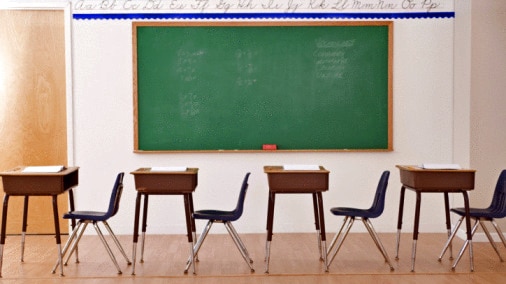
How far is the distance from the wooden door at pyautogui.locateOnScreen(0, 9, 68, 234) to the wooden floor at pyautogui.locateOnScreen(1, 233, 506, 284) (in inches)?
38.0

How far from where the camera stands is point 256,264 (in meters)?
6.32

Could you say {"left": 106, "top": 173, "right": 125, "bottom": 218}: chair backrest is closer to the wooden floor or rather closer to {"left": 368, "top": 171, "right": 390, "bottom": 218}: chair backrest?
the wooden floor

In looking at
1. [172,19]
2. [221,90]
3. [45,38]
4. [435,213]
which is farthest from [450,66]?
[45,38]

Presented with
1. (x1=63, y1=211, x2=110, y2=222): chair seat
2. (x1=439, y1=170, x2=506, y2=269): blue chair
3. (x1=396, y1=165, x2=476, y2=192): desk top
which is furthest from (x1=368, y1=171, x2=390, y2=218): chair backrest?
(x1=63, y1=211, x2=110, y2=222): chair seat

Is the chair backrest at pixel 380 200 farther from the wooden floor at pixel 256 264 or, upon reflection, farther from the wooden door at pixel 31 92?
the wooden door at pixel 31 92

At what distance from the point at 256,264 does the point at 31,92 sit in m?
3.44

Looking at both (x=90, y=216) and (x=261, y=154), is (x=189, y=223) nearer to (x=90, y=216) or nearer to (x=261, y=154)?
(x=90, y=216)

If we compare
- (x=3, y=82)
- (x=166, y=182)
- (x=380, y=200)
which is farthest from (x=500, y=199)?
Answer: (x=3, y=82)

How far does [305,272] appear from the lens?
5.98m

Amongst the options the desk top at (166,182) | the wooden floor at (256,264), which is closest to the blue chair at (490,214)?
the wooden floor at (256,264)

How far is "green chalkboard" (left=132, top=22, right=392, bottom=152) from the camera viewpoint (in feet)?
25.9

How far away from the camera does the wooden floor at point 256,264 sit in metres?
5.76

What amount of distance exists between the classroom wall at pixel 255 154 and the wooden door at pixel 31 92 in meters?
0.23

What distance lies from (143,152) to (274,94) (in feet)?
5.31
